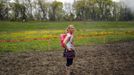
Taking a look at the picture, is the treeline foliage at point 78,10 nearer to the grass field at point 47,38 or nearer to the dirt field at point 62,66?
the grass field at point 47,38

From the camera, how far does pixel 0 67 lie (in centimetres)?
1448

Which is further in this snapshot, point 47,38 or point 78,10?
point 78,10

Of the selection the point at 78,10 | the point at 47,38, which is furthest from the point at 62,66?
the point at 78,10

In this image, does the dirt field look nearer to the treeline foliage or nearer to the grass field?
the grass field

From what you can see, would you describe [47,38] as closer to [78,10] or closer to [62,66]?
[62,66]

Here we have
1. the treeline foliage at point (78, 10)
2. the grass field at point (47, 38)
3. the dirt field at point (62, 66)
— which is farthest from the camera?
the treeline foliage at point (78, 10)

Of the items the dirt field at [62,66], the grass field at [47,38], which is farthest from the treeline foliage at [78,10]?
the dirt field at [62,66]

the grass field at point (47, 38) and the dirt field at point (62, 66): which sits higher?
the dirt field at point (62, 66)

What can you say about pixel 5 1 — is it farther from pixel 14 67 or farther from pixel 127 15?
pixel 14 67

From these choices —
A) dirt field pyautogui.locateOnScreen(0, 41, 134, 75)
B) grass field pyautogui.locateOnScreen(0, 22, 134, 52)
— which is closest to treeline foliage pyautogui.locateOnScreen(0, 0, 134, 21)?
grass field pyautogui.locateOnScreen(0, 22, 134, 52)

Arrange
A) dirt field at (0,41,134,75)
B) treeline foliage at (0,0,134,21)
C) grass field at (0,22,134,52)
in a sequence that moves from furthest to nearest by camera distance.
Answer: treeline foliage at (0,0,134,21)
grass field at (0,22,134,52)
dirt field at (0,41,134,75)

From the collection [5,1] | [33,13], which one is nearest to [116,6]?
[33,13]

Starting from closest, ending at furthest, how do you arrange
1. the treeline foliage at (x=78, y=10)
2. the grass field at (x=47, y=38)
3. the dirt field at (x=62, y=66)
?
the dirt field at (x=62, y=66)
the grass field at (x=47, y=38)
the treeline foliage at (x=78, y=10)

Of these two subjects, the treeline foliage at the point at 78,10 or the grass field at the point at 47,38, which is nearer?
the grass field at the point at 47,38
